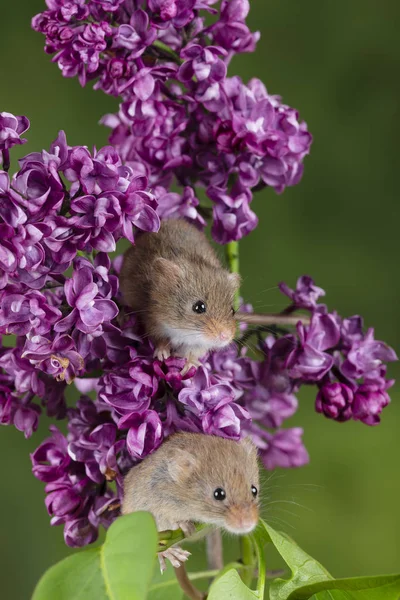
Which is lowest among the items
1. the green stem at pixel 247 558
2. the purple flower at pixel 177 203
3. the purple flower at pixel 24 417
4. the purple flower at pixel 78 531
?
the green stem at pixel 247 558

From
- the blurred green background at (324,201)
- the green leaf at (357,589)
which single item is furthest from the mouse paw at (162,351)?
the blurred green background at (324,201)

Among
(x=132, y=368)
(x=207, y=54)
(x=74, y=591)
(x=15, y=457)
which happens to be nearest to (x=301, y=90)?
(x=15, y=457)

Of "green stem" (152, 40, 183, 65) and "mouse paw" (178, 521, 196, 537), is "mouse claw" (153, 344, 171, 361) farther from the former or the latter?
"green stem" (152, 40, 183, 65)

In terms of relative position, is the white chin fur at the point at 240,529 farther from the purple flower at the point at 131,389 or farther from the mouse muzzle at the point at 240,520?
the purple flower at the point at 131,389

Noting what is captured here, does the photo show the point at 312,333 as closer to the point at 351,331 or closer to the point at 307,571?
the point at 351,331

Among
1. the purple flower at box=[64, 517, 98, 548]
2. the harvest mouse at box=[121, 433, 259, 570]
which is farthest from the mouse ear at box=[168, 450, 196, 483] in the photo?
the purple flower at box=[64, 517, 98, 548]

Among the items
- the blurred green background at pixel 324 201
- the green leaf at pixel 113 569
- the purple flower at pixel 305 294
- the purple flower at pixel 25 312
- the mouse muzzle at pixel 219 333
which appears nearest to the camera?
the green leaf at pixel 113 569
